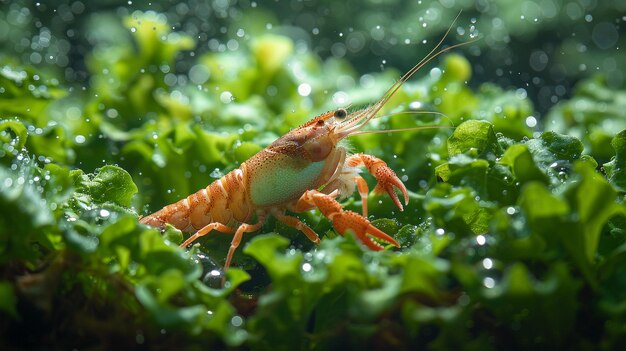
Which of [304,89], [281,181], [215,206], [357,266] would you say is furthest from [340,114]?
[304,89]

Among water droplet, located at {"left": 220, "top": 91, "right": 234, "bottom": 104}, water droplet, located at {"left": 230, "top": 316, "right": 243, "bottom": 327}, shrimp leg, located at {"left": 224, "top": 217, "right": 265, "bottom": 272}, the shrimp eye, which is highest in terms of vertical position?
water droplet, located at {"left": 230, "top": 316, "right": 243, "bottom": 327}

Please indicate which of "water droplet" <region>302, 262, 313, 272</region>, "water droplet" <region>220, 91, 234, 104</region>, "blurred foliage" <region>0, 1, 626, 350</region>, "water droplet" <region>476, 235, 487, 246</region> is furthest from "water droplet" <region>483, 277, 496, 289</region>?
"water droplet" <region>220, 91, 234, 104</region>

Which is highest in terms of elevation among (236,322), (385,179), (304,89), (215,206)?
(236,322)

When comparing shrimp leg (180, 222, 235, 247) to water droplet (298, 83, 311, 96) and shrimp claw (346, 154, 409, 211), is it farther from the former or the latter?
water droplet (298, 83, 311, 96)

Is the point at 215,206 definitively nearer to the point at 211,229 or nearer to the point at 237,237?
the point at 211,229

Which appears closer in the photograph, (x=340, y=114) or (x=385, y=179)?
(x=385, y=179)

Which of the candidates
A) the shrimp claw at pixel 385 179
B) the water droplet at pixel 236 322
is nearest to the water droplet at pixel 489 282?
the water droplet at pixel 236 322

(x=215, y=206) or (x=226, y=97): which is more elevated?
(x=215, y=206)

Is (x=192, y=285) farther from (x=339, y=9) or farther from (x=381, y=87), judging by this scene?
(x=339, y=9)

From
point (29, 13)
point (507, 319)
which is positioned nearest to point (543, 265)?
point (507, 319)

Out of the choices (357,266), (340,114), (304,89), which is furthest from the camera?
(304,89)

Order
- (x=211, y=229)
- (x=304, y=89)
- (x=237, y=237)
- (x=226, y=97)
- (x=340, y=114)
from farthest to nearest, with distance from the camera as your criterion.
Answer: (x=304, y=89), (x=226, y=97), (x=340, y=114), (x=211, y=229), (x=237, y=237)
